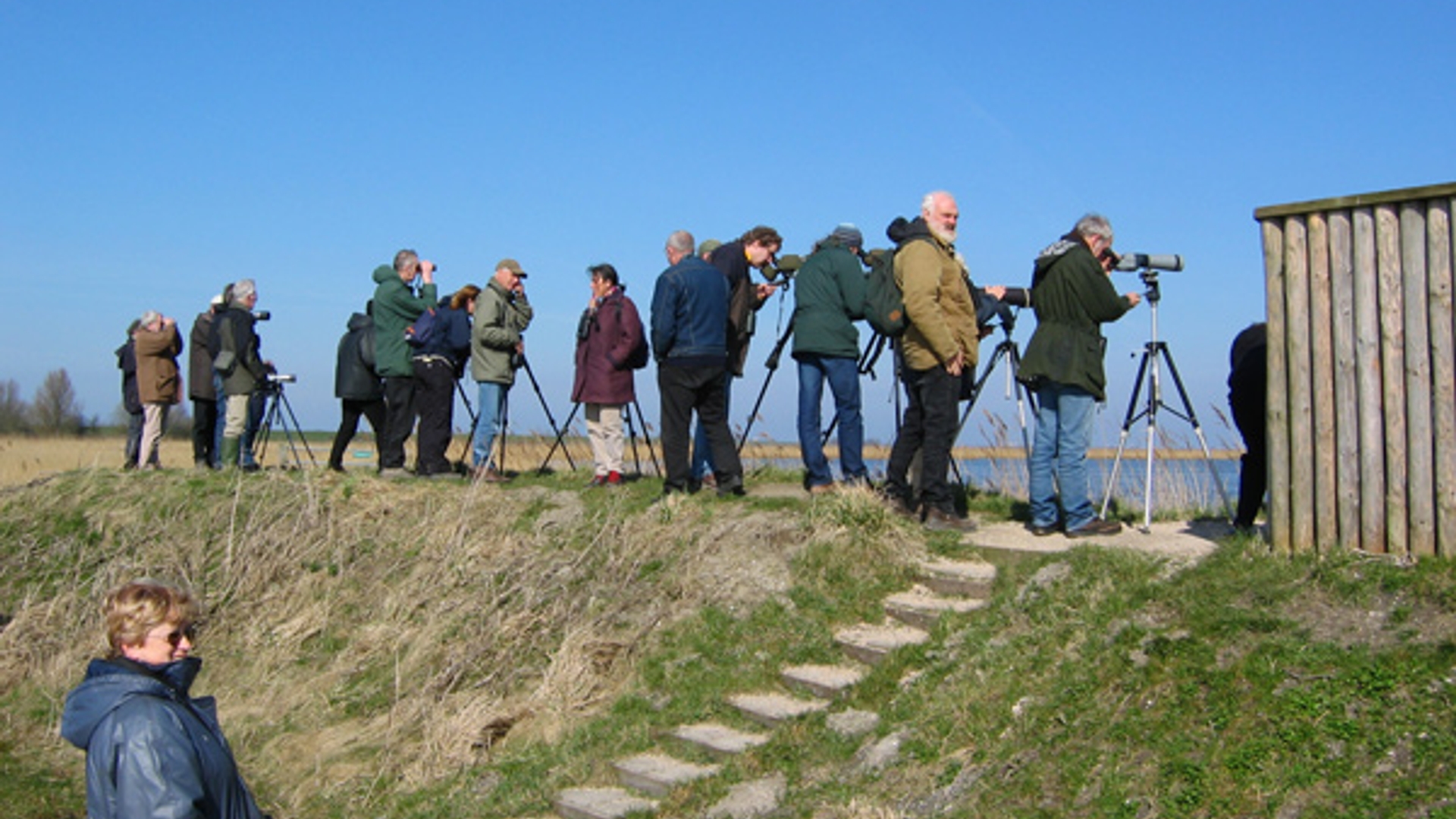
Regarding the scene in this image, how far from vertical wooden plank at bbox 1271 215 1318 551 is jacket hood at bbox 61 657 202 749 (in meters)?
5.33

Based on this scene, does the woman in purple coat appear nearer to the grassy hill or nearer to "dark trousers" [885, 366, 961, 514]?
the grassy hill

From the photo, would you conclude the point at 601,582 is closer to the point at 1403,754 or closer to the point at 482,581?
the point at 482,581

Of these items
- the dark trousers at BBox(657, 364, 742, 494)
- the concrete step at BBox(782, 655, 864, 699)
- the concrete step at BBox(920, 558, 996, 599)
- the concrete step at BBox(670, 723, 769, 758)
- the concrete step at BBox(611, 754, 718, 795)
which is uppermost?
the dark trousers at BBox(657, 364, 742, 494)

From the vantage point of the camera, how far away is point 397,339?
1229 centimetres

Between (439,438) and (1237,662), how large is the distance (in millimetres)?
7808

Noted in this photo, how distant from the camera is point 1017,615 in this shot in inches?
285

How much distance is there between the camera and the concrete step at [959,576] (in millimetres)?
7828

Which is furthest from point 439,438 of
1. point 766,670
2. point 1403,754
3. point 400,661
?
point 1403,754

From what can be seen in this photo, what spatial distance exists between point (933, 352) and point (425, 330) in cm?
498

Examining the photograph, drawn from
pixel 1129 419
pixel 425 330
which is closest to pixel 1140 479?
pixel 1129 419

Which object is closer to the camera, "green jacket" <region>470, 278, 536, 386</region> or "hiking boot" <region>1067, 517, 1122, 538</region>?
"hiking boot" <region>1067, 517, 1122, 538</region>

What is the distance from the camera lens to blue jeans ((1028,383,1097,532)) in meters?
8.50

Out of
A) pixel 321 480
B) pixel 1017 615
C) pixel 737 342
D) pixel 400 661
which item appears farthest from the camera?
pixel 321 480

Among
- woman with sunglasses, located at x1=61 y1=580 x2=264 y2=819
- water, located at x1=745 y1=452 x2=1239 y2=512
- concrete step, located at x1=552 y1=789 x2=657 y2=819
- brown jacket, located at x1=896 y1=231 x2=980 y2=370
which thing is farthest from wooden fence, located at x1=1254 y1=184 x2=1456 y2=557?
woman with sunglasses, located at x1=61 y1=580 x2=264 y2=819
